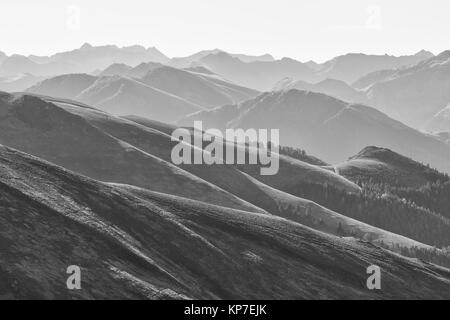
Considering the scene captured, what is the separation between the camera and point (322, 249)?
102125 mm

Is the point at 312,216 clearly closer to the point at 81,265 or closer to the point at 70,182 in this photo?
the point at 70,182


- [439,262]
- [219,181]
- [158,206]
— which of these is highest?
[158,206]

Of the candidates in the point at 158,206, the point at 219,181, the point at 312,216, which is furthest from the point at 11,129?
the point at 158,206

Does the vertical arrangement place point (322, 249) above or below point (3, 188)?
below

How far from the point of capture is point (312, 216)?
18100 centimetres

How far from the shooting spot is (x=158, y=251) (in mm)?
80312

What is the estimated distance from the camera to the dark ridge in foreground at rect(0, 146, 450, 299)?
6569 centimetres

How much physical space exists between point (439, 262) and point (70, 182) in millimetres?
101621

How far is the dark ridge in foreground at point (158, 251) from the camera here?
65688 millimetres

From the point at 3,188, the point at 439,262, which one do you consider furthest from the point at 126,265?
the point at 439,262
